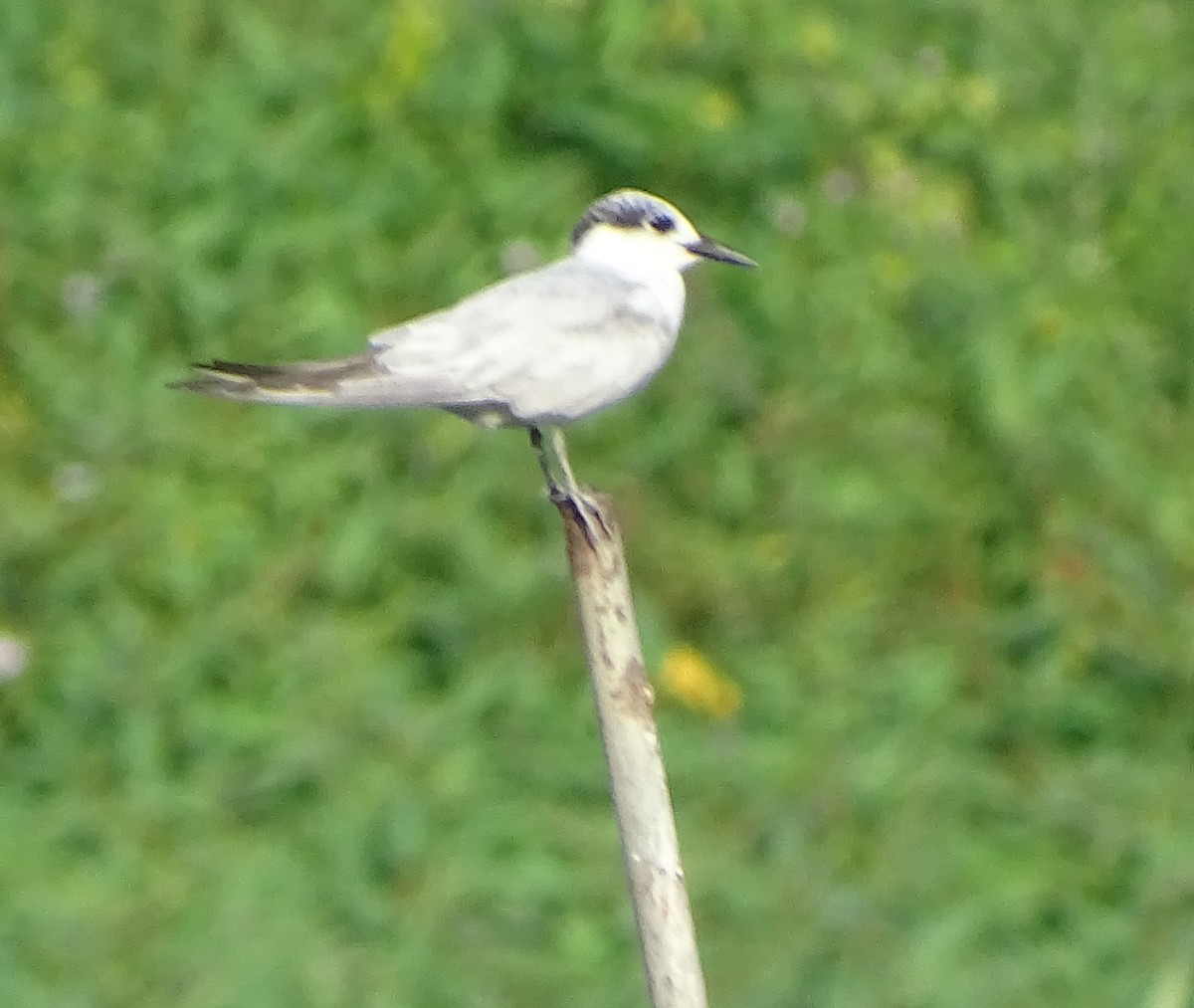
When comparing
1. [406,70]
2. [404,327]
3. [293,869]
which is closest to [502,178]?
[406,70]

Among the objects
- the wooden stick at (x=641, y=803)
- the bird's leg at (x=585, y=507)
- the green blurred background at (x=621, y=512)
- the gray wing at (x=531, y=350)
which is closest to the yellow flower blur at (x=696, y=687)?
the green blurred background at (x=621, y=512)

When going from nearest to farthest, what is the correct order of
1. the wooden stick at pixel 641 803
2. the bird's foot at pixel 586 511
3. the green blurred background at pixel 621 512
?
1. the wooden stick at pixel 641 803
2. the bird's foot at pixel 586 511
3. the green blurred background at pixel 621 512

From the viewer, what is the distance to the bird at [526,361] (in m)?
2.60

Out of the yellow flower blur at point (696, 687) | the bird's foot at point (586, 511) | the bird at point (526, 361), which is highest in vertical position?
the yellow flower blur at point (696, 687)

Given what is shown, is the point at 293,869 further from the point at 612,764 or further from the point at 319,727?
the point at 612,764

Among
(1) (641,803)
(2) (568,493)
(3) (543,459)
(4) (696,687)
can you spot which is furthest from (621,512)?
(1) (641,803)

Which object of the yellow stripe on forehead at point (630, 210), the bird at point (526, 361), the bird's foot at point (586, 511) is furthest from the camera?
the yellow stripe on forehead at point (630, 210)

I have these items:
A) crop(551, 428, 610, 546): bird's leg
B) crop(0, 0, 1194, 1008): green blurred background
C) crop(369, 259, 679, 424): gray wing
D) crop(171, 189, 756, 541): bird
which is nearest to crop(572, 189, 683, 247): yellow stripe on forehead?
crop(171, 189, 756, 541): bird

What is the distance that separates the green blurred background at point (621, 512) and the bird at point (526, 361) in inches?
60.6

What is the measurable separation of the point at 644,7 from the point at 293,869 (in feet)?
10.2

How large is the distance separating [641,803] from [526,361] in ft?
2.66

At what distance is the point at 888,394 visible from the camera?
18.2 feet

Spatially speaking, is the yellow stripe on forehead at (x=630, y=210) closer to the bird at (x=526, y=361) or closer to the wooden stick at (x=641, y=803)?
the bird at (x=526, y=361)

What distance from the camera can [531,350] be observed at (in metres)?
2.84
